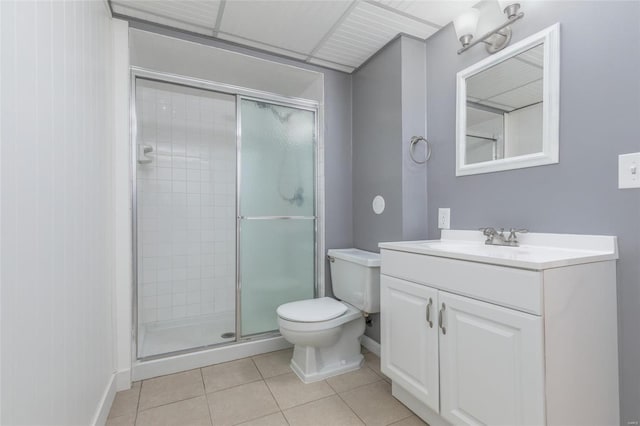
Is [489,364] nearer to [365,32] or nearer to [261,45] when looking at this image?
[365,32]

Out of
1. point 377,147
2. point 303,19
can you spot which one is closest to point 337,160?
point 377,147

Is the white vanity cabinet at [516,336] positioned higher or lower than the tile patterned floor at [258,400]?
higher

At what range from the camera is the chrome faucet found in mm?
1451

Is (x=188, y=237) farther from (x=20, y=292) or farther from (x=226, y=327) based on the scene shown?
(x=20, y=292)

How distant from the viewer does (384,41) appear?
6.82ft

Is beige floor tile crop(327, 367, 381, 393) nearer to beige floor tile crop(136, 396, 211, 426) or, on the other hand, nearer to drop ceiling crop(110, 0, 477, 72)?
beige floor tile crop(136, 396, 211, 426)

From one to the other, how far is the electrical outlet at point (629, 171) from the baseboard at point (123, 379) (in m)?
2.60

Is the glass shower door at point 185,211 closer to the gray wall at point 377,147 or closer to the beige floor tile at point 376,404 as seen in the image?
the gray wall at point 377,147

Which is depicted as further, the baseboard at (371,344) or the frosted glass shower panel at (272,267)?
the frosted glass shower panel at (272,267)

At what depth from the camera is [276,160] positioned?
2.42 metres

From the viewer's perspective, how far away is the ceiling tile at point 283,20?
1.72 m

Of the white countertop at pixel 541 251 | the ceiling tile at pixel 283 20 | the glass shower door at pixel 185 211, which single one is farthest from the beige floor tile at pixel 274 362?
the ceiling tile at pixel 283 20

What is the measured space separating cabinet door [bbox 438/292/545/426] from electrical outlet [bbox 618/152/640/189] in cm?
65

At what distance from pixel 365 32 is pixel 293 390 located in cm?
230
